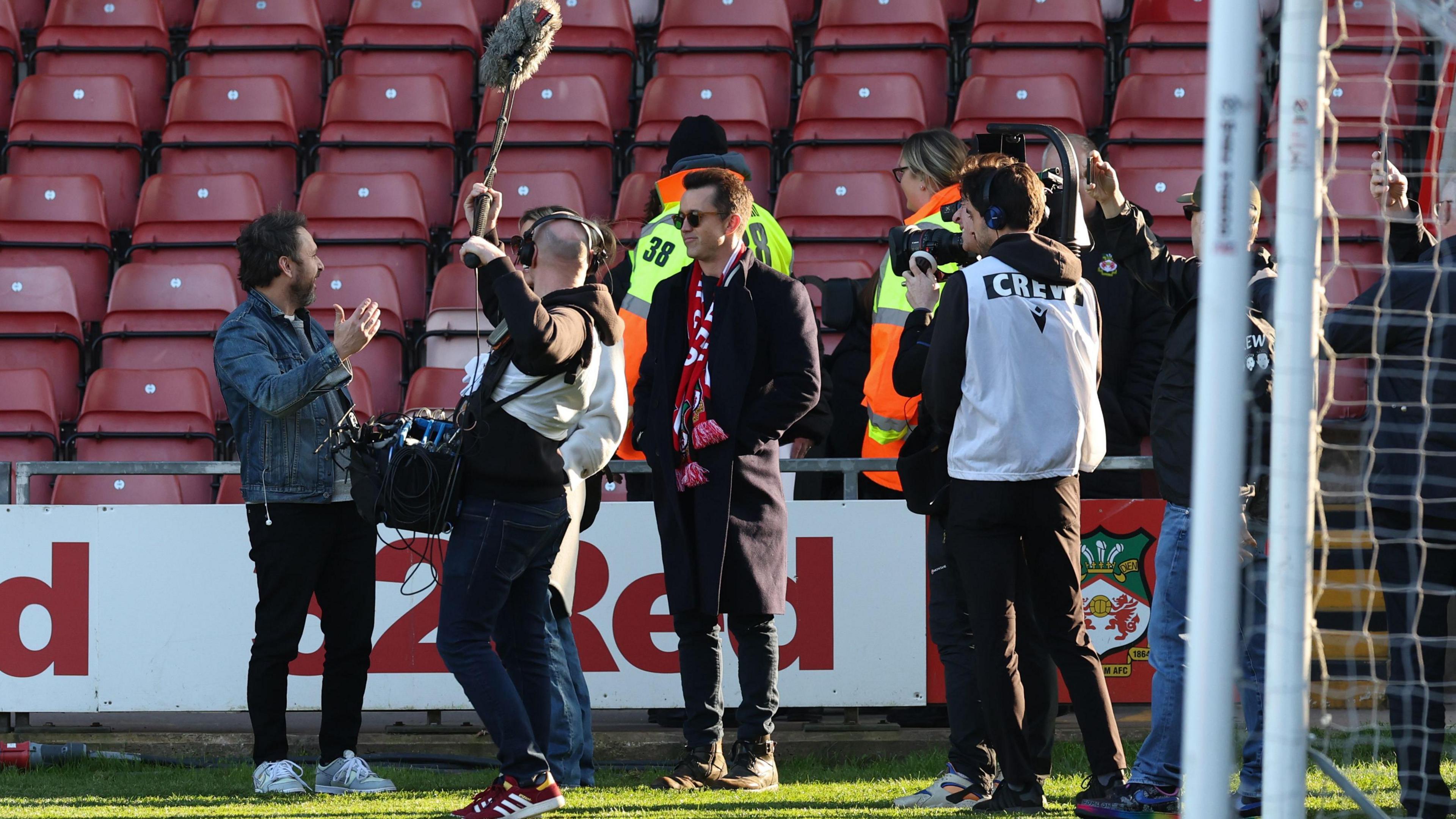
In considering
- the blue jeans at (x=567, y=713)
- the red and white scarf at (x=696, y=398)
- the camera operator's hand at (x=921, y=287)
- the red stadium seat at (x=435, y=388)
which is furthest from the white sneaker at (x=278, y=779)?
the red stadium seat at (x=435, y=388)

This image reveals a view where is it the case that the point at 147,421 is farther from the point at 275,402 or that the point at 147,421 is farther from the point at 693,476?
the point at 693,476

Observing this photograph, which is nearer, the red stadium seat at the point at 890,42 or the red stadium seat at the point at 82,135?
the red stadium seat at the point at 82,135

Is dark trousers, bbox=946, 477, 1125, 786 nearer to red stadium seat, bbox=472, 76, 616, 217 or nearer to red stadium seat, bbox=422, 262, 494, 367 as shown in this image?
red stadium seat, bbox=422, 262, 494, 367

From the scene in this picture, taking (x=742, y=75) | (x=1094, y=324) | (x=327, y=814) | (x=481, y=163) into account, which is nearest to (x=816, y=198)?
(x=742, y=75)

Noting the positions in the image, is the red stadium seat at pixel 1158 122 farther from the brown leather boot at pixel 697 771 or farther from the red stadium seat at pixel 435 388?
the brown leather boot at pixel 697 771

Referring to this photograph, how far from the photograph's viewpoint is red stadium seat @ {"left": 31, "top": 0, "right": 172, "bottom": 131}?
8875 mm

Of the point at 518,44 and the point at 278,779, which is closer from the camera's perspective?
A: the point at 518,44

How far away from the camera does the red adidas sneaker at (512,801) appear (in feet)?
12.4

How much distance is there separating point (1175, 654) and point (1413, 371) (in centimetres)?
99

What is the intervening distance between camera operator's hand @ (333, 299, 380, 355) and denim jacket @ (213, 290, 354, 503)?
37 millimetres

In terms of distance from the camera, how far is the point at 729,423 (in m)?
4.54

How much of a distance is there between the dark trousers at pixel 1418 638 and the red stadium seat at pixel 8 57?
27.2 ft

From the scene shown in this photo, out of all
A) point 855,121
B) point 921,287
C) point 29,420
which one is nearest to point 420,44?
point 855,121

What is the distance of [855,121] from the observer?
8.19m
